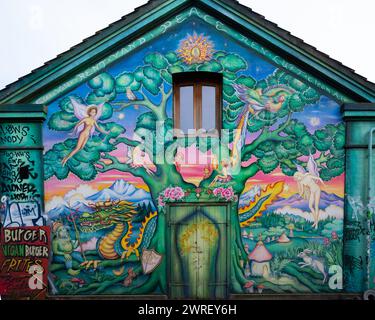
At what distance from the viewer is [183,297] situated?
897 centimetres

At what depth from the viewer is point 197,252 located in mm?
8992

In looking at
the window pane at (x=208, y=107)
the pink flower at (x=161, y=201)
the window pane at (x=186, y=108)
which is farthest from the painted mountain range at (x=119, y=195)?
the window pane at (x=208, y=107)

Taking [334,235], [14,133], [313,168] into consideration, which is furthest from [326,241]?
[14,133]

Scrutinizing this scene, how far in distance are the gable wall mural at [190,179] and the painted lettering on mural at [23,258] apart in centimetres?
26

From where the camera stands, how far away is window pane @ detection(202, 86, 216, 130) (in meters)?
Answer: 9.26

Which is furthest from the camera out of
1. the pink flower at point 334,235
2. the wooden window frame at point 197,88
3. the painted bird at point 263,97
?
the wooden window frame at point 197,88

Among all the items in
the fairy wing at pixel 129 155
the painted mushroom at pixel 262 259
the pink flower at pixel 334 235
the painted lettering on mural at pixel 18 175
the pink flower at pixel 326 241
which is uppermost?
the fairy wing at pixel 129 155

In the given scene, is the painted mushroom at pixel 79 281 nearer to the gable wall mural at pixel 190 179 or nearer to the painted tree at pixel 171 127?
the gable wall mural at pixel 190 179

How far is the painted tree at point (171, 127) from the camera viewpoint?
898 centimetres

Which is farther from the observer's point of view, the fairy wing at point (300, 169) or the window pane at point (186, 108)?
the window pane at point (186, 108)

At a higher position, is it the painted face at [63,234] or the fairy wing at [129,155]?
the fairy wing at [129,155]

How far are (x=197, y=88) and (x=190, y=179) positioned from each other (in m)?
2.10

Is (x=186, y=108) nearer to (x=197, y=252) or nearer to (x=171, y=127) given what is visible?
(x=171, y=127)

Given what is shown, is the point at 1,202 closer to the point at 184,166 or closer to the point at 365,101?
the point at 184,166
